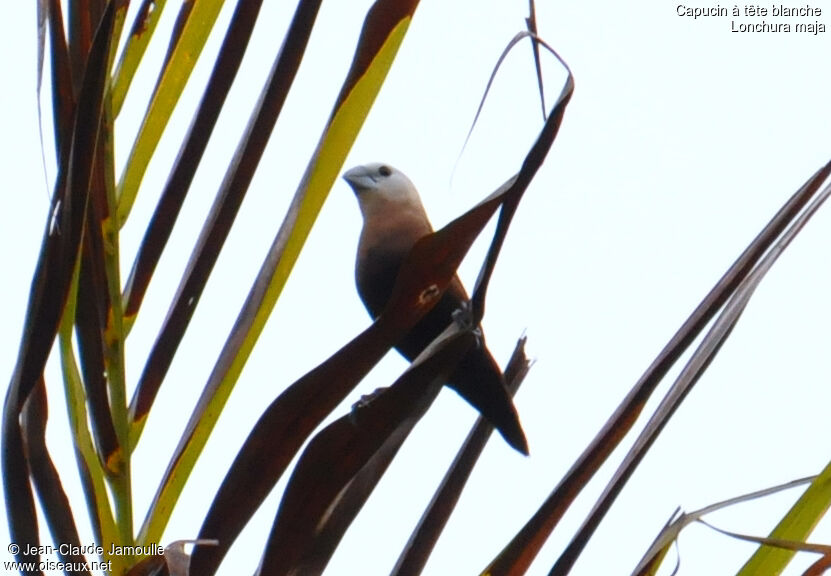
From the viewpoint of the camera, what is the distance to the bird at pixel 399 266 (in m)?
1.63

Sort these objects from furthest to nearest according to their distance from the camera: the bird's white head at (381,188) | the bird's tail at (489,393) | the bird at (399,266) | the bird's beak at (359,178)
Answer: the bird's beak at (359,178) < the bird's white head at (381,188) < the bird at (399,266) < the bird's tail at (489,393)

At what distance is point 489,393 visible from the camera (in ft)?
5.00

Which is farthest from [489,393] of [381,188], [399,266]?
[381,188]

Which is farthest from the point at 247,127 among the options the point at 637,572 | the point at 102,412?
the point at 637,572

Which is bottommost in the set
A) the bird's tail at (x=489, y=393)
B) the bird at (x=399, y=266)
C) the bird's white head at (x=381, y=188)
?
the bird's tail at (x=489, y=393)

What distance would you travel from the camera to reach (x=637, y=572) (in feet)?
3.15

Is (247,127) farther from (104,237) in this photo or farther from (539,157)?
(539,157)

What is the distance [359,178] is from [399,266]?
0.51 meters

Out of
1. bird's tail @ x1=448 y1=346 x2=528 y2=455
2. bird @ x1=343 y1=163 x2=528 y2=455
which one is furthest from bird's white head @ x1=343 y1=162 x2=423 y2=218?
bird's tail @ x1=448 y1=346 x2=528 y2=455

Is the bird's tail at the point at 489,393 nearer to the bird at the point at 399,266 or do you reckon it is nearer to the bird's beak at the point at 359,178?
the bird at the point at 399,266

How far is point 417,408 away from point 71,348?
0.37 metres

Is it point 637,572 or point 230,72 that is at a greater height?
point 230,72

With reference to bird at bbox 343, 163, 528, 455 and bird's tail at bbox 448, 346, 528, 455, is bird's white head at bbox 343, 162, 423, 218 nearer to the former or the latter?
bird at bbox 343, 163, 528, 455

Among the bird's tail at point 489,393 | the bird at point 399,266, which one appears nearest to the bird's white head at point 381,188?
the bird at point 399,266
